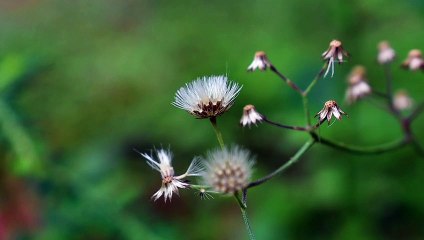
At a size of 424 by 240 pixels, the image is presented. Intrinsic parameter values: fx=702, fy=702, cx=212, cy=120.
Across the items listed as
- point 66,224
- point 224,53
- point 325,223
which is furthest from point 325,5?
point 66,224

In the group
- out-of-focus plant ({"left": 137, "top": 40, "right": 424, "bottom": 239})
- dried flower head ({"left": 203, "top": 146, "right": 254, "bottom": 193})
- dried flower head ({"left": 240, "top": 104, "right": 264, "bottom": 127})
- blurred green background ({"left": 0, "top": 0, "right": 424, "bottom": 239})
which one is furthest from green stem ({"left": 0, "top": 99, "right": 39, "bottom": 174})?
dried flower head ({"left": 203, "top": 146, "right": 254, "bottom": 193})

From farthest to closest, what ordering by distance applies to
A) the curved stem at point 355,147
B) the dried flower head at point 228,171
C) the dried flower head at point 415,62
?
the dried flower head at point 415,62, the curved stem at point 355,147, the dried flower head at point 228,171

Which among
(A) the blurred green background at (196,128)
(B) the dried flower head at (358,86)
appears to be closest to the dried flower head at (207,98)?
(B) the dried flower head at (358,86)

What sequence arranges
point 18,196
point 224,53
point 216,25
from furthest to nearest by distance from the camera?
point 216,25
point 224,53
point 18,196

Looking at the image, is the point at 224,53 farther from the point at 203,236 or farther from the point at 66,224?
the point at 66,224

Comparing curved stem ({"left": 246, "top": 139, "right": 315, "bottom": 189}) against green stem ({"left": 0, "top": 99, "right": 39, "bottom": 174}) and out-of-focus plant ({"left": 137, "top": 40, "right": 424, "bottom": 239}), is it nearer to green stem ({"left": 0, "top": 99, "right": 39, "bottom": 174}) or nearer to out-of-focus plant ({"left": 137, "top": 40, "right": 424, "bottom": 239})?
out-of-focus plant ({"left": 137, "top": 40, "right": 424, "bottom": 239})

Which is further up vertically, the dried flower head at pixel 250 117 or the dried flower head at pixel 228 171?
the dried flower head at pixel 250 117

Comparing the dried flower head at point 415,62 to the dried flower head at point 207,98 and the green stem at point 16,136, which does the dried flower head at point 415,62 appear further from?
the green stem at point 16,136
